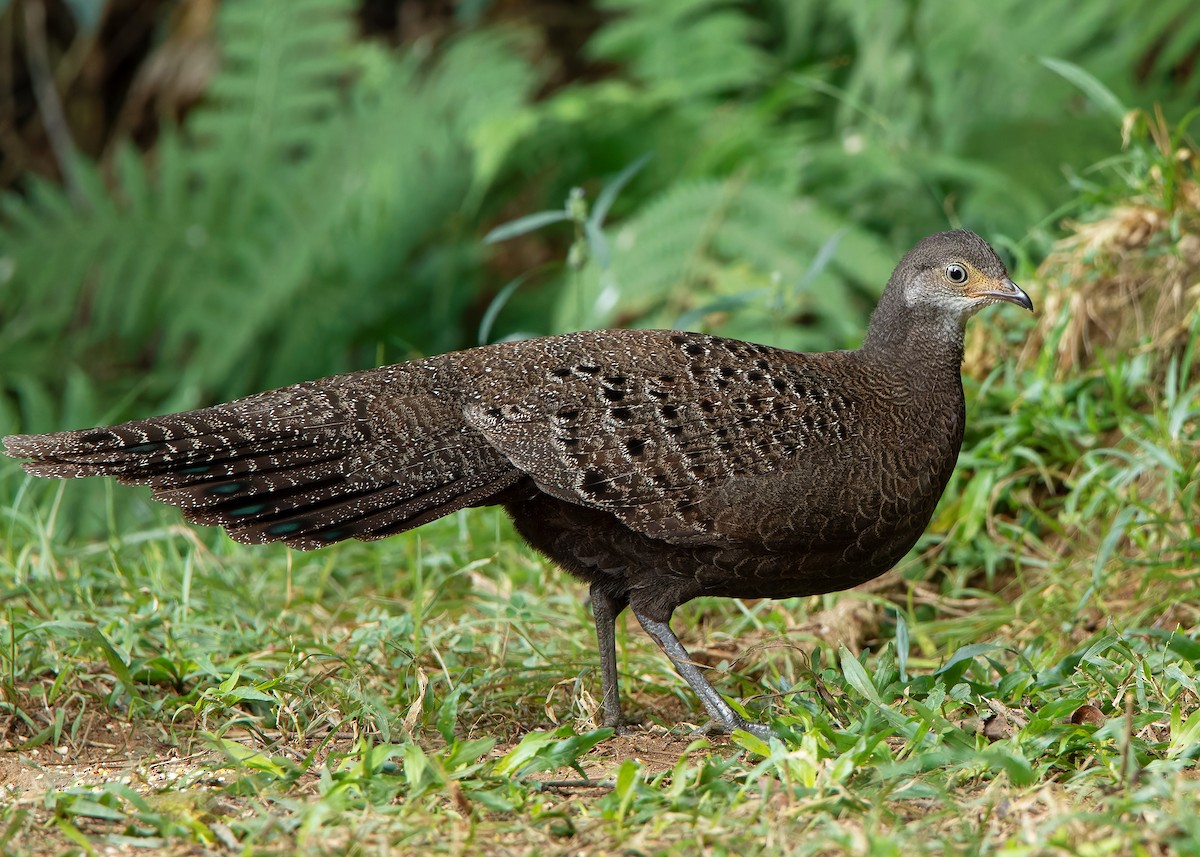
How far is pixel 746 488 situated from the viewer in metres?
3.60

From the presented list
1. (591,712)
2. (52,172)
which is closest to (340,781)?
(591,712)

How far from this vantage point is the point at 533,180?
777cm

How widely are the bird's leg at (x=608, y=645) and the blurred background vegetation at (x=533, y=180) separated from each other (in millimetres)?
2102

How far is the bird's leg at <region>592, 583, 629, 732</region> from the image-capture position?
3730mm

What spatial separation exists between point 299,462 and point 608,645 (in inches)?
40.7

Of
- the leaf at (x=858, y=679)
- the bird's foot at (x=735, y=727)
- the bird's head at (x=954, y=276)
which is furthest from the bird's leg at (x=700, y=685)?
the bird's head at (x=954, y=276)

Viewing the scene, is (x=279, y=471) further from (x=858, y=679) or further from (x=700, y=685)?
(x=858, y=679)

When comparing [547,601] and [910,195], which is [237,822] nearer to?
[547,601]

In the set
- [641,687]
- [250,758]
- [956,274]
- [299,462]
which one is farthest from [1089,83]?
[250,758]

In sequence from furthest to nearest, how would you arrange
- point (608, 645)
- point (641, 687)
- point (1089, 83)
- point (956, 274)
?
point (1089, 83) < point (641, 687) < point (956, 274) < point (608, 645)

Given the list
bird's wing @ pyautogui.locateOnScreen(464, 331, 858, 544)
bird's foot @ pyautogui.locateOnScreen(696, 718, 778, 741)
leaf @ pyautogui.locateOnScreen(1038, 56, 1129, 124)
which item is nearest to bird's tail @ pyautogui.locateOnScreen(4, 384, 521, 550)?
bird's wing @ pyautogui.locateOnScreen(464, 331, 858, 544)

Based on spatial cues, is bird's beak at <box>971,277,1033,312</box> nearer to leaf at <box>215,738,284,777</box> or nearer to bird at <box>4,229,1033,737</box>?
bird at <box>4,229,1033,737</box>

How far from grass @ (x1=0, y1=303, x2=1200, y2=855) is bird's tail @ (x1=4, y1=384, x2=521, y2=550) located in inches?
16.5

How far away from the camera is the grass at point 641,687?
2779 millimetres
